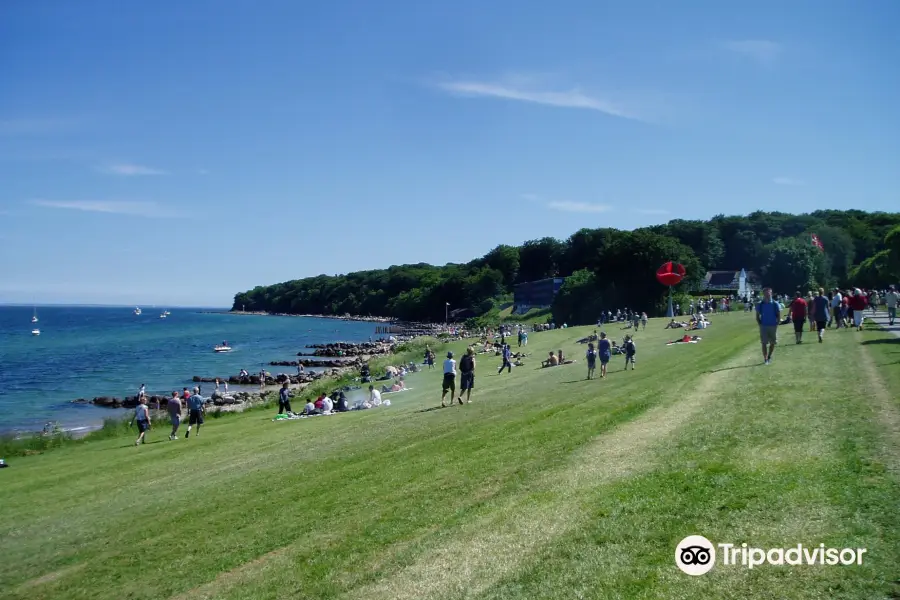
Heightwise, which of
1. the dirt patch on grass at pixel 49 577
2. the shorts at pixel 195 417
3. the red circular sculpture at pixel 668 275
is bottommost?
the dirt patch on grass at pixel 49 577

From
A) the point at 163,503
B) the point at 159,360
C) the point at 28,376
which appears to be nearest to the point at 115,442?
the point at 163,503

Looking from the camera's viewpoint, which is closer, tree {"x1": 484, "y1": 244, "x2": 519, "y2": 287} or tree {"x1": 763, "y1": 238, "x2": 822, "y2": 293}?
tree {"x1": 763, "y1": 238, "x2": 822, "y2": 293}

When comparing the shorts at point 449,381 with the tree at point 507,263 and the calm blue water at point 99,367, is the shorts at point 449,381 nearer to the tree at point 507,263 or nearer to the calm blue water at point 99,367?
the calm blue water at point 99,367

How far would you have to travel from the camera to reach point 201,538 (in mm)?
11547

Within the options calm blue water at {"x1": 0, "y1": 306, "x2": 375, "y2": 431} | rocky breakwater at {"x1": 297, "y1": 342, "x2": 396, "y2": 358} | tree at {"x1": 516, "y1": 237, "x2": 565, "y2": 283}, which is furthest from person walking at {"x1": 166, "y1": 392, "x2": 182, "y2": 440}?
tree at {"x1": 516, "y1": 237, "x2": 565, "y2": 283}

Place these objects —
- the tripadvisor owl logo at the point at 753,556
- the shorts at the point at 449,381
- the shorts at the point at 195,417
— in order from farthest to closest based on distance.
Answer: the shorts at the point at 195,417 < the shorts at the point at 449,381 < the tripadvisor owl logo at the point at 753,556

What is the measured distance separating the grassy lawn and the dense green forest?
4184 cm

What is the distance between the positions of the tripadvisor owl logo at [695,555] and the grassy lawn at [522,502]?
128 mm

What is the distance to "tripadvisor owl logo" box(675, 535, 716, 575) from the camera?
680 centimetres

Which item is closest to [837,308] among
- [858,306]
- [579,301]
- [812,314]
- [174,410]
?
[858,306]

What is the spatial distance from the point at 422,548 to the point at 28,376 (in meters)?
69.7

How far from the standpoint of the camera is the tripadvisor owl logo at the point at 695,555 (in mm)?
6801

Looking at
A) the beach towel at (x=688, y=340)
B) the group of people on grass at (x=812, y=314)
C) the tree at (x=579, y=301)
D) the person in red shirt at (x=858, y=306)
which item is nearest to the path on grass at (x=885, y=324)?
the group of people on grass at (x=812, y=314)

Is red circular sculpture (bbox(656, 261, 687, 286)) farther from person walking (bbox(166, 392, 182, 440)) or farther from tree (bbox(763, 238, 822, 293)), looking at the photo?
person walking (bbox(166, 392, 182, 440))
